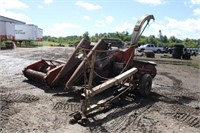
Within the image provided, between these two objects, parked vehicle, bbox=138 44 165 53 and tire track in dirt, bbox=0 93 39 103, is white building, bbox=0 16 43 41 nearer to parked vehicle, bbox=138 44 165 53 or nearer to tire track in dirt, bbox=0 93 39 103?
parked vehicle, bbox=138 44 165 53

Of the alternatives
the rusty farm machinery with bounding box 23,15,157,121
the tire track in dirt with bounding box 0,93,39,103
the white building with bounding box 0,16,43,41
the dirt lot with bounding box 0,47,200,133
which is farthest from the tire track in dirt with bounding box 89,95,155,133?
the white building with bounding box 0,16,43,41

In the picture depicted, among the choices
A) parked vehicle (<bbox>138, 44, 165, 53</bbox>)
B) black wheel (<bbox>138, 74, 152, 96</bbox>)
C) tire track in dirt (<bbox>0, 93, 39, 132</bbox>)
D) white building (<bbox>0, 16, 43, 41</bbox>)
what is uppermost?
white building (<bbox>0, 16, 43, 41</bbox>)

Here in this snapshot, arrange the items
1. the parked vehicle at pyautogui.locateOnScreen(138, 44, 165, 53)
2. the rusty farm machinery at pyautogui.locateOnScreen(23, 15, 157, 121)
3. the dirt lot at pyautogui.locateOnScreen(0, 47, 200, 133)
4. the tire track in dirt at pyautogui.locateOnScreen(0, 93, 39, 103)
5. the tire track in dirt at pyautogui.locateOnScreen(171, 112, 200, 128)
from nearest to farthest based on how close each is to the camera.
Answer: the dirt lot at pyautogui.locateOnScreen(0, 47, 200, 133)
the tire track in dirt at pyautogui.locateOnScreen(171, 112, 200, 128)
the tire track in dirt at pyautogui.locateOnScreen(0, 93, 39, 103)
the rusty farm machinery at pyautogui.locateOnScreen(23, 15, 157, 121)
the parked vehicle at pyautogui.locateOnScreen(138, 44, 165, 53)

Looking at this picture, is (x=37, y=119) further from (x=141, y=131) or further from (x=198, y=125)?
(x=198, y=125)

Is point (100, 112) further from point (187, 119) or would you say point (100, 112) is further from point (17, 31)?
point (17, 31)

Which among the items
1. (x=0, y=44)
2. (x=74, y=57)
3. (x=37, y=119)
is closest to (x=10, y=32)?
(x=0, y=44)

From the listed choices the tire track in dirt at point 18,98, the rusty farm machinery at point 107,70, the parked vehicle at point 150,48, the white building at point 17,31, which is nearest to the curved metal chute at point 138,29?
the rusty farm machinery at point 107,70

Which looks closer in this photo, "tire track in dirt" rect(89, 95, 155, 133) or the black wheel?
→ "tire track in dirt" rect(89, 95, 155, 133)

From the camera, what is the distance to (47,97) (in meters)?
8.73

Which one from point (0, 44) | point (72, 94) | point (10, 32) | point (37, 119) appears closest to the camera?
point (37, 119)

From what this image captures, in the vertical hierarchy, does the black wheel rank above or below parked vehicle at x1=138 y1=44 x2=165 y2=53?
above

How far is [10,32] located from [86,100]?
38.6 metres

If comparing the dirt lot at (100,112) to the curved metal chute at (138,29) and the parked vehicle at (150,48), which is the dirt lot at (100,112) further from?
the parked vehicle at (150,48)

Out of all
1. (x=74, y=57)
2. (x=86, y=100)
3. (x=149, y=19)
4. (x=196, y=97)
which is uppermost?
(x=149, y=19)
